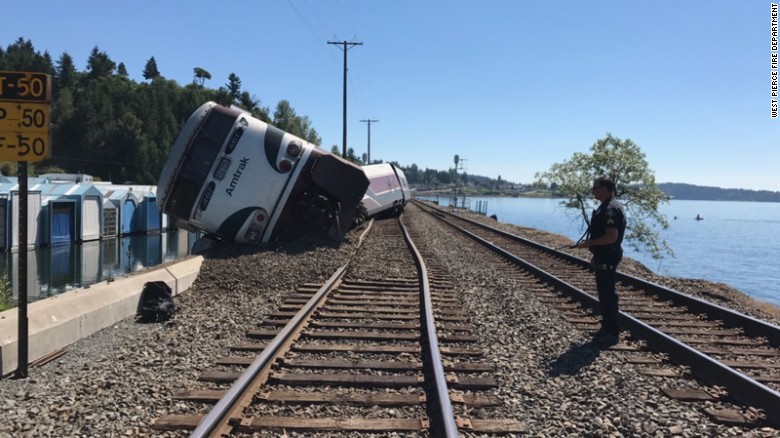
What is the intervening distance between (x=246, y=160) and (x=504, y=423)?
34.4ft

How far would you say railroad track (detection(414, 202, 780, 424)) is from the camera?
489 centimetres

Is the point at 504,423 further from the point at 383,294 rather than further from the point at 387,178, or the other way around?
the point at 387,178

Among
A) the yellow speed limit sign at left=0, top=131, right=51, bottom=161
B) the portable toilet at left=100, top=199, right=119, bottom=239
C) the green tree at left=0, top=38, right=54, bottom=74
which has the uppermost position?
the green tree at left=0, top=38, right=54, bottom=74

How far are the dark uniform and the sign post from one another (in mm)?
5870

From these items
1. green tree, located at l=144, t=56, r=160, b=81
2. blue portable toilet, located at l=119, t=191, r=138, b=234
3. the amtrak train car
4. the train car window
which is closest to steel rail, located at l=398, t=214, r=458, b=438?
the train car window

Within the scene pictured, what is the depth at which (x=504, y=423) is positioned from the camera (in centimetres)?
423

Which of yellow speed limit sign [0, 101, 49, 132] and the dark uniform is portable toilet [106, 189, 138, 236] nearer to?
yellow speed limit sign [0, 101, 49, 132]

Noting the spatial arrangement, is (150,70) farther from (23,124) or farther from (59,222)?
(23,124)

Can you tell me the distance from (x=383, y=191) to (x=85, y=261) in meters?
15.6

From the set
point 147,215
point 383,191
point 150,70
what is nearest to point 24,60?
point 150,70

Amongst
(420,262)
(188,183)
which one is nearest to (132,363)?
(420,262)

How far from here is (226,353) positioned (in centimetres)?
593

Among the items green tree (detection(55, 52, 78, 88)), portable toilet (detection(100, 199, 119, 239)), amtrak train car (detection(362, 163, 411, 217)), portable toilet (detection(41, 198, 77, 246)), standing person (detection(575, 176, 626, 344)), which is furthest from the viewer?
green tree (detection(55, 52, 78, 88))

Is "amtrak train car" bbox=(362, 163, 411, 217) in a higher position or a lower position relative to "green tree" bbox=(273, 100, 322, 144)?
lower
